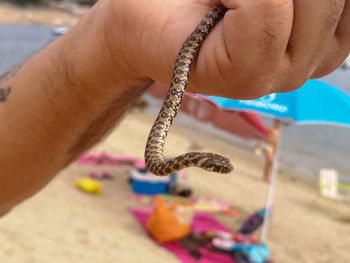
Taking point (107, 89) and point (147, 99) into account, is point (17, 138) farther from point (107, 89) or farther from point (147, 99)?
point (147, 99)

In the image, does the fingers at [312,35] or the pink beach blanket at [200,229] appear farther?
the pink beach blanket at [200,229]

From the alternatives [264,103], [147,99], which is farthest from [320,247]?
[147,99]

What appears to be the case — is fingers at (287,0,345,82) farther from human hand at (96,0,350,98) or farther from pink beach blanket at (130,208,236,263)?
pink beach blanket at (130,208,236,263)

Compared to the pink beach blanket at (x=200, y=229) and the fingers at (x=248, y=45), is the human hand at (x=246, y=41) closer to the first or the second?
the fingers at (x=248, y=45)

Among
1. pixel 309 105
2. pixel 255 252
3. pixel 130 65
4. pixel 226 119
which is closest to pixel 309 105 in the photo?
pixel 309 105

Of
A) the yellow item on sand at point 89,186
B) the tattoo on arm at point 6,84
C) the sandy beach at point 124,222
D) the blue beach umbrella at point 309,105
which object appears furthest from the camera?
the yellow item on sand at point 89,186

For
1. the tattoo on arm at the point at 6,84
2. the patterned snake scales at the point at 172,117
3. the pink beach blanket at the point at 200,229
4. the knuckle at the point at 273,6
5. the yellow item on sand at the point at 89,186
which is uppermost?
the knuckle at the point at 273,6

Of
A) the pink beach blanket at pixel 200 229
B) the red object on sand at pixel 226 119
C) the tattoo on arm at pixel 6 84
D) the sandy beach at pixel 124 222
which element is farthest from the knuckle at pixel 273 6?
the red object on sand at pixel 226 119
